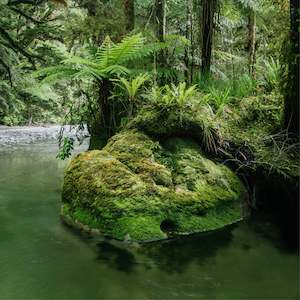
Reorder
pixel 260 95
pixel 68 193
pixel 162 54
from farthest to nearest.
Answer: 1. pixel 162 54
2. pixel 260 95
3. pixel 68 193

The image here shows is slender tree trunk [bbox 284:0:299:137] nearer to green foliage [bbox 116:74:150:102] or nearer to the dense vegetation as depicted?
the dense vegetation

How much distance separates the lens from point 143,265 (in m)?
3.99

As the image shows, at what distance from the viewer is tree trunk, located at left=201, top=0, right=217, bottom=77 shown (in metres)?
7.62

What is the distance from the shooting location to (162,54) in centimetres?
812

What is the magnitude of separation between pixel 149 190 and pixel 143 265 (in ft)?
3.89

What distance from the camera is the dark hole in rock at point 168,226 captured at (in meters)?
4.90

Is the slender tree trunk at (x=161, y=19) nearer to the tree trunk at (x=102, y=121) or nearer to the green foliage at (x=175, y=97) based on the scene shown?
the tree trunk at (x=102, y=121)

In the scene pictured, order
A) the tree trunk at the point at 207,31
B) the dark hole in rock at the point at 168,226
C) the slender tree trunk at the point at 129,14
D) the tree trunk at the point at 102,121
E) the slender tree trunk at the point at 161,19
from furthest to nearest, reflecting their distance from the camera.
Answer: the slender tree trunk at the point at 129,14 → the slender tree trunk at the point at 161,19 → the tree trunk at the point at 207,31 → the tree trunk at the point at 102,121 → the dark hole in rock at the point at 168,226

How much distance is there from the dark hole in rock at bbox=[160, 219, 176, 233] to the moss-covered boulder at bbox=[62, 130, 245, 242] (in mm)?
11

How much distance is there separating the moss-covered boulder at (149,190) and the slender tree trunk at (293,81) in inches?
39.5

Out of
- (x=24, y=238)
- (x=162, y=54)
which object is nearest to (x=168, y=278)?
(x=24, y=238)

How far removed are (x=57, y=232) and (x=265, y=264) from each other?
2.29 m

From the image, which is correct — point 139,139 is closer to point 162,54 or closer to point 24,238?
point 24,238

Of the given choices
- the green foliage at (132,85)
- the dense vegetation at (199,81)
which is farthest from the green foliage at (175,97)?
the green foliage at (132,85)
